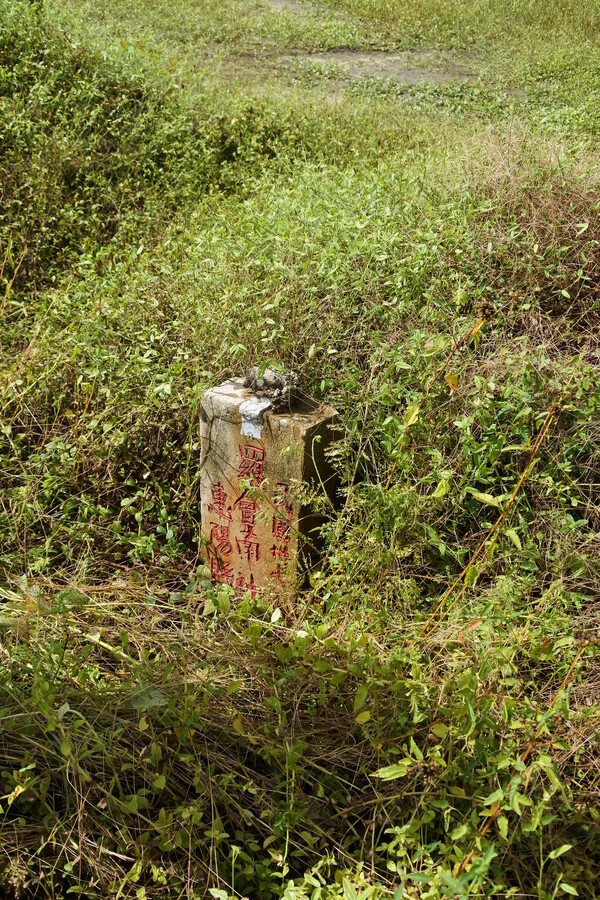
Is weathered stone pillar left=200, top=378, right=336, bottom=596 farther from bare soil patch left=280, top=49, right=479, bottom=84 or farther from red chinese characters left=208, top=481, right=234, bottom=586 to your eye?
bare soil patch left=280, top=49, right=479, bottom=84

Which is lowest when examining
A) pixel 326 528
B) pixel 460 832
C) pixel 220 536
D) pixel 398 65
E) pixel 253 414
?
pixel 220 536

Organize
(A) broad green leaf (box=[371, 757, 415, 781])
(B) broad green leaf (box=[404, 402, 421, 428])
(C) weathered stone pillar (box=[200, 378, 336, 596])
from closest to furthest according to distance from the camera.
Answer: (A) broad green leaf (box=[371, 757, 415, 781])
(B) broad green leaf (box=[404, 402, 421, 428])
(C) weathered stone pillar (box=[200, 378, 336, 596])

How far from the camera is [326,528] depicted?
117 inches

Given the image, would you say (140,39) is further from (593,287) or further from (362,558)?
(362,558)

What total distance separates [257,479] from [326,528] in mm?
323

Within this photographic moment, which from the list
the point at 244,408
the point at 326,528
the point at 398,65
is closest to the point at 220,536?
the point at 326,528

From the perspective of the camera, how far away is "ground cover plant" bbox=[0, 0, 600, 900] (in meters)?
1.99

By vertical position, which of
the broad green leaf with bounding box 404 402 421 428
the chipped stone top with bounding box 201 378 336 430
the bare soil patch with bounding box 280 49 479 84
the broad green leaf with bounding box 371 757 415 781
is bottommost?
the broad green leaf with bounding box 371 757 415 781

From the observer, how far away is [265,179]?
5.68 metres

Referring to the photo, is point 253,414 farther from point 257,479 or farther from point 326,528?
point 326,528

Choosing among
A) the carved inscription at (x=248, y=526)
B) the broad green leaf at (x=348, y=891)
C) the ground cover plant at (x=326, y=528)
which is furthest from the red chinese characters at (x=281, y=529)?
the broad green leaf at (x=348, y=891)

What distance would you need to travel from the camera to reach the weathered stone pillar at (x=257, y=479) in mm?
2881

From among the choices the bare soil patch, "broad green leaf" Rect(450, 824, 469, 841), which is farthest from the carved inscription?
the bare soil patch

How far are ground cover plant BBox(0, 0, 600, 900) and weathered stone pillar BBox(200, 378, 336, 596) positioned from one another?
0.14 m
